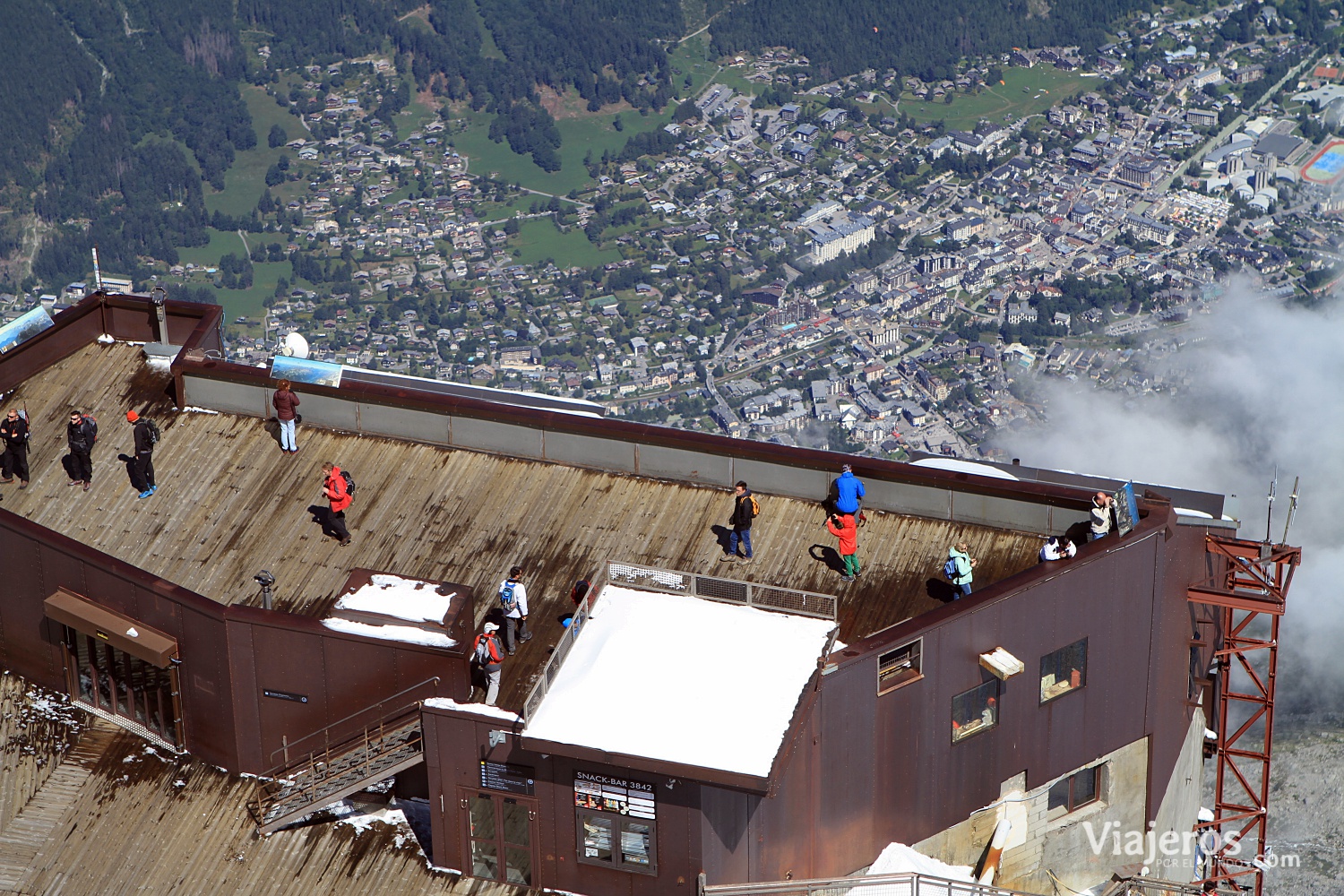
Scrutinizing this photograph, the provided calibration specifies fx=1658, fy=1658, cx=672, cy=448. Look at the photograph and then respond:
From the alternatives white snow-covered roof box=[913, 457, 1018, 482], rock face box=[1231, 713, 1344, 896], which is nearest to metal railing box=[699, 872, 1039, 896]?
white snow-covered roof box=[913, 457, 1018, 482]

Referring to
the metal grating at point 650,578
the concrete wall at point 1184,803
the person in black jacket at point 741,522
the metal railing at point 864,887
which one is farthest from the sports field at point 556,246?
the metal railing at point 864,887

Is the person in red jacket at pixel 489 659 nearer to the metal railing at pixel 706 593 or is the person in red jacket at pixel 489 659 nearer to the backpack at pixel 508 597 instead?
the metal railing at pixel 706 593

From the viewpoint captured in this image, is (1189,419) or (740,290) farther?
(740,290)

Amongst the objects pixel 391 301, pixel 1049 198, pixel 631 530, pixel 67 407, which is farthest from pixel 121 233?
pixel 631 530

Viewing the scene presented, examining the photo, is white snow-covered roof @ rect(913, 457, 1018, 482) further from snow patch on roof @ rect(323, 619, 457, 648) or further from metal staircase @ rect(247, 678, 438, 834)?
metal staircase @ rect(247, 678, 438, 834)

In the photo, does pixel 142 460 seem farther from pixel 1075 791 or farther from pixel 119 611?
pixel 1075 791

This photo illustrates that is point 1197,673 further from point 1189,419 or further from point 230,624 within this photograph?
point 1189,419
